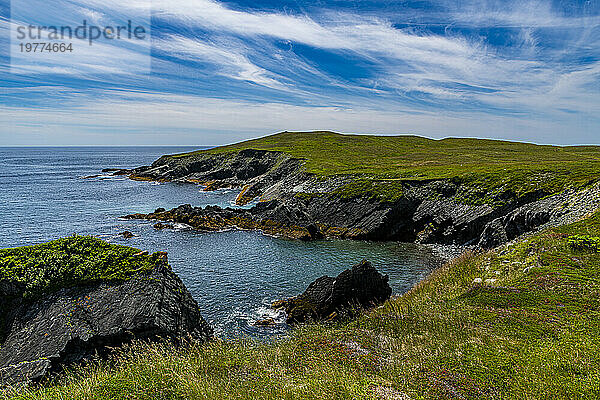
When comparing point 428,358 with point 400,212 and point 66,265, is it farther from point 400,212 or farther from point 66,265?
point 400,212

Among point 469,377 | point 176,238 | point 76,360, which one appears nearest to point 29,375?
point 76,360

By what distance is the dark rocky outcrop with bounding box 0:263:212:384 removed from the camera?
50.4ft

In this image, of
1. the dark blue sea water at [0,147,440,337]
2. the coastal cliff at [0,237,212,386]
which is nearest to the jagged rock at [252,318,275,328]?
the dark blue sea water at [0,147,440,337]

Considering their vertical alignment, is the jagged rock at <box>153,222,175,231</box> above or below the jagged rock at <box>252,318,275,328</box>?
above

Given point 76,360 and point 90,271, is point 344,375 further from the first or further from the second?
point 90,271

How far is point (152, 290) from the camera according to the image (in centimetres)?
1823

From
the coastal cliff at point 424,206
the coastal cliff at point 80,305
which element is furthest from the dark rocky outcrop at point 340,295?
the coastal cliff at point 424,206

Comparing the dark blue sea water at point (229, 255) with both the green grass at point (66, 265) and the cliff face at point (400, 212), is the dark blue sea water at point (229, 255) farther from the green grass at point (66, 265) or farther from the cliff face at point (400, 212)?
the green grass at point (66, 265)

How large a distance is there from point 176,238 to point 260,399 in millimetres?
45780

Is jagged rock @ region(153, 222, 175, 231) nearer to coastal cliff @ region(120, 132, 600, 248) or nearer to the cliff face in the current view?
coastal cliff @ region(120, 132, 600, 248)

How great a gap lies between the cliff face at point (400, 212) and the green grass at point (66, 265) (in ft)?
107

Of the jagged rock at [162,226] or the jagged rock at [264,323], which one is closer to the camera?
the jagged rock at [264,323]

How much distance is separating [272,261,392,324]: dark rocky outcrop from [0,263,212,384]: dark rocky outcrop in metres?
8.04

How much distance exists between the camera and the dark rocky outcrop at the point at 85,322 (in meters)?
15.4
